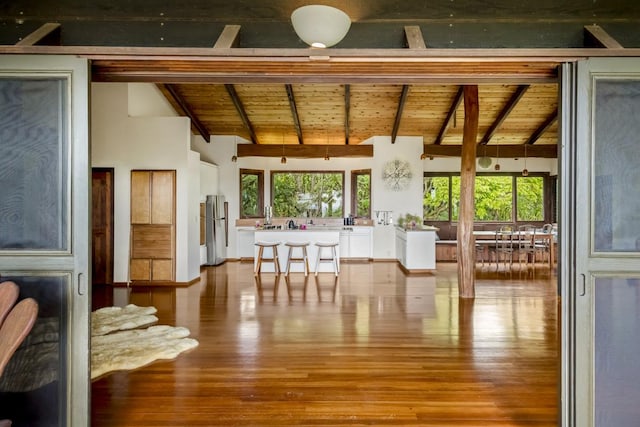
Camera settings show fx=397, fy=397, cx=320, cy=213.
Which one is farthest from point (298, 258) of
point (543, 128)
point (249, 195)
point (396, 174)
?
point (543, 128)

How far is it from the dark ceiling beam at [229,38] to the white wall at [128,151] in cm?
469

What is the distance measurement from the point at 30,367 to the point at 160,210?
4.76 meters

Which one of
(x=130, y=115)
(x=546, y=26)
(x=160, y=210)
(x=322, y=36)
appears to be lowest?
(x=160, y=210)

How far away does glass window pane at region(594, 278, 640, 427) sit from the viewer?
2084 mm

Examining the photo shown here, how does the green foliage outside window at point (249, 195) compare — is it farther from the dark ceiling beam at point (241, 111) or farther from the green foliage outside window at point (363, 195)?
the green foliage outside window at point (363, 195)

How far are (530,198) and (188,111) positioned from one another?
29.6 feet

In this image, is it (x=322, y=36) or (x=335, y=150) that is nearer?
(x=322, y=36)

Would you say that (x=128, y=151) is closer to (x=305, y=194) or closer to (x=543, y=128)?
(x=305, y=194)

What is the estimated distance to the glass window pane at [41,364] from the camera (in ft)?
6.82

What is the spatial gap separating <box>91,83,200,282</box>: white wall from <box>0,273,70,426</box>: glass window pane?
4.60 m

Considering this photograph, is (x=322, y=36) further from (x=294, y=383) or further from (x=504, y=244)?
(x=504, y=244)

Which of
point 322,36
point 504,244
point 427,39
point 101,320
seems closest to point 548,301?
point 504,244

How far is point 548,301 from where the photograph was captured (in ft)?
18.0

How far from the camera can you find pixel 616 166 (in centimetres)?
209
